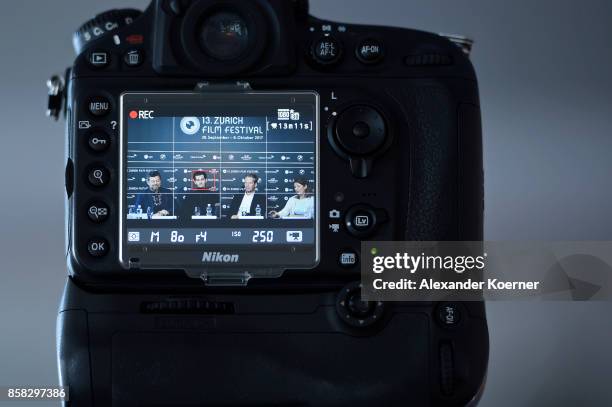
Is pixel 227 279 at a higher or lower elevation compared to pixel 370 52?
lower

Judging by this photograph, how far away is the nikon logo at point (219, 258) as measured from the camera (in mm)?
686

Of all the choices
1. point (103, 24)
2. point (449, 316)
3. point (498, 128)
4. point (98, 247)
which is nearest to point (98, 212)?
point (98, 247)

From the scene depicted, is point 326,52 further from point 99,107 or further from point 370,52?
point 99,107

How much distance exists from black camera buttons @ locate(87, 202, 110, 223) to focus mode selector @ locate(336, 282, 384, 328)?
17cm

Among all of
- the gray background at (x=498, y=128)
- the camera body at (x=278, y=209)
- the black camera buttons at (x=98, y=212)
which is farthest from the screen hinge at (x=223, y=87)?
the gray background at (x=498, y=128)

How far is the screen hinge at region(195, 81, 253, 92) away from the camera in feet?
2.28

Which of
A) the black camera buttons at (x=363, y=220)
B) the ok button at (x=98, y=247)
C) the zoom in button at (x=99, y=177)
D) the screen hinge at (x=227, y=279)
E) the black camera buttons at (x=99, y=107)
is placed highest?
the black camera buttons at (x=99, y=107)

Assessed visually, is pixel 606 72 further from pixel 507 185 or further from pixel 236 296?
pixel 236 296

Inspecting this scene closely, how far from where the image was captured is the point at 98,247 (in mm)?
687

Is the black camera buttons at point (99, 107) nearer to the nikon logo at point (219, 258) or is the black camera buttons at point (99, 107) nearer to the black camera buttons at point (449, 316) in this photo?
the nikon logo at point (219, 258)

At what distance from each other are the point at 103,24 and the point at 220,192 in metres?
0.15

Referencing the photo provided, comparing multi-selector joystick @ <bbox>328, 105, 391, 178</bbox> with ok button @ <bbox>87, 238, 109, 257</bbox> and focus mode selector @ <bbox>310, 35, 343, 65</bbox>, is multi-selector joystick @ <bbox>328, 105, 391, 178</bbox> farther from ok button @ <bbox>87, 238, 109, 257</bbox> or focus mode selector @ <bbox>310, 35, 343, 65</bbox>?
ok button @ <bbox>87, 238, 109, 257</bbox>

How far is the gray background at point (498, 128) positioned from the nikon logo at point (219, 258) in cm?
27

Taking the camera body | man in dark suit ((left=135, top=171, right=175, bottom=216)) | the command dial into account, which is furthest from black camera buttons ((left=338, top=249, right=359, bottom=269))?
the command dial
